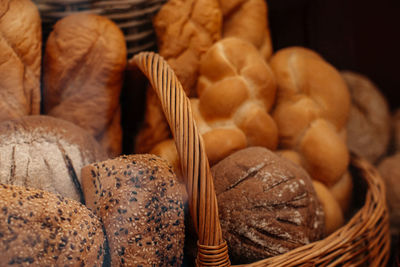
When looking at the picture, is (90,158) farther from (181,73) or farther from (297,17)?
→ (297,17)

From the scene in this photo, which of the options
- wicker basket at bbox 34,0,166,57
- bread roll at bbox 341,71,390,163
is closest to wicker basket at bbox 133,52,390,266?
wicker basket at bbox 34,0,166,57

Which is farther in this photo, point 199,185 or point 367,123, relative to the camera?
point 367,123

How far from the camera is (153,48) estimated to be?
4.32 feet

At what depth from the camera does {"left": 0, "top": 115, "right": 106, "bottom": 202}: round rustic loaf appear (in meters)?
0.94

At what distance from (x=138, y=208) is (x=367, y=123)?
133 centimetres

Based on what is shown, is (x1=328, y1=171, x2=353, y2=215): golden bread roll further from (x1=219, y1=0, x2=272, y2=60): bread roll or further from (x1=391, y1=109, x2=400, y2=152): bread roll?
(x1=219, y1=0, x2=272, y2=60): bread roll

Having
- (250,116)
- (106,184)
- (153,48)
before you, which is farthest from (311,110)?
(106,184)

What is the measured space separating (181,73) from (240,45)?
25 cm

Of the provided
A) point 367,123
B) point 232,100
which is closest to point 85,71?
point 232,100

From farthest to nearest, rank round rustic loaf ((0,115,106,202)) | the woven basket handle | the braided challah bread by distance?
the braided challah bread, round rustic loaf ((0,115,106,202)), the woven basket handle

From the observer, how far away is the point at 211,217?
835 mm

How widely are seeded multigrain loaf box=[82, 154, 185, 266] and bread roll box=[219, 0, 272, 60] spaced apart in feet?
2.42

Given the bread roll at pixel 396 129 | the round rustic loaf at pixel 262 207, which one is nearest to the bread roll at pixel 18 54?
the round rustic loaf at pixel 262 207

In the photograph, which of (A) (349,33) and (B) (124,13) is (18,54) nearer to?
(B) (124,13)
